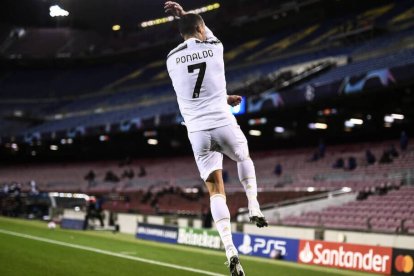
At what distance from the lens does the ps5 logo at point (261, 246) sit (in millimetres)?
15014

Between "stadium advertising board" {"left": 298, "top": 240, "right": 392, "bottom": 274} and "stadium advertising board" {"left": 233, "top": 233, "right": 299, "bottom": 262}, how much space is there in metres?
0.31

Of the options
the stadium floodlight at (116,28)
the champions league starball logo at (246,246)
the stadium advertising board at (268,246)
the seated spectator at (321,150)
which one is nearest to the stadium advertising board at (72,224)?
the stadium advertising board at (268,246)

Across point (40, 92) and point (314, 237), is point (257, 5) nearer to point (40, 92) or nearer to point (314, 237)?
point (40, 92)

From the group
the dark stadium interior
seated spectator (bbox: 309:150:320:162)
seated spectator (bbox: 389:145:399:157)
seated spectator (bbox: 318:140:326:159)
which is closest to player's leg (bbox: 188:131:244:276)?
the dark stadium interior

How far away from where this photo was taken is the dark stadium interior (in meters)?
23.8

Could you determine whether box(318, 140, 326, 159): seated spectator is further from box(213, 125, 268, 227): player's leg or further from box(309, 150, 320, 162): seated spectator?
box(213, 125, 268, 227): player's leg

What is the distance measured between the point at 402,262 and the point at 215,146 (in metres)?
8.15

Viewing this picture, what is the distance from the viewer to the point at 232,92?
30453mm

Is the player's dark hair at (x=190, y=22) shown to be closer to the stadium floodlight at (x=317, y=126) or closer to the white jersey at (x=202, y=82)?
the white jersey at (x=202, y=82)

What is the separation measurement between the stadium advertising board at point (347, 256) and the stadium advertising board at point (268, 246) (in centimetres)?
31

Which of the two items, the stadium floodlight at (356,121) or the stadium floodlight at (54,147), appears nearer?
the stadium floodlight at (356,121)

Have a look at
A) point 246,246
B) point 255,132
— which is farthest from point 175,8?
point 255,132

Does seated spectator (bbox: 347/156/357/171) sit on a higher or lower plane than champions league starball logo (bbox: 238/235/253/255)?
higher

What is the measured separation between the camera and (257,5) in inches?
1684
